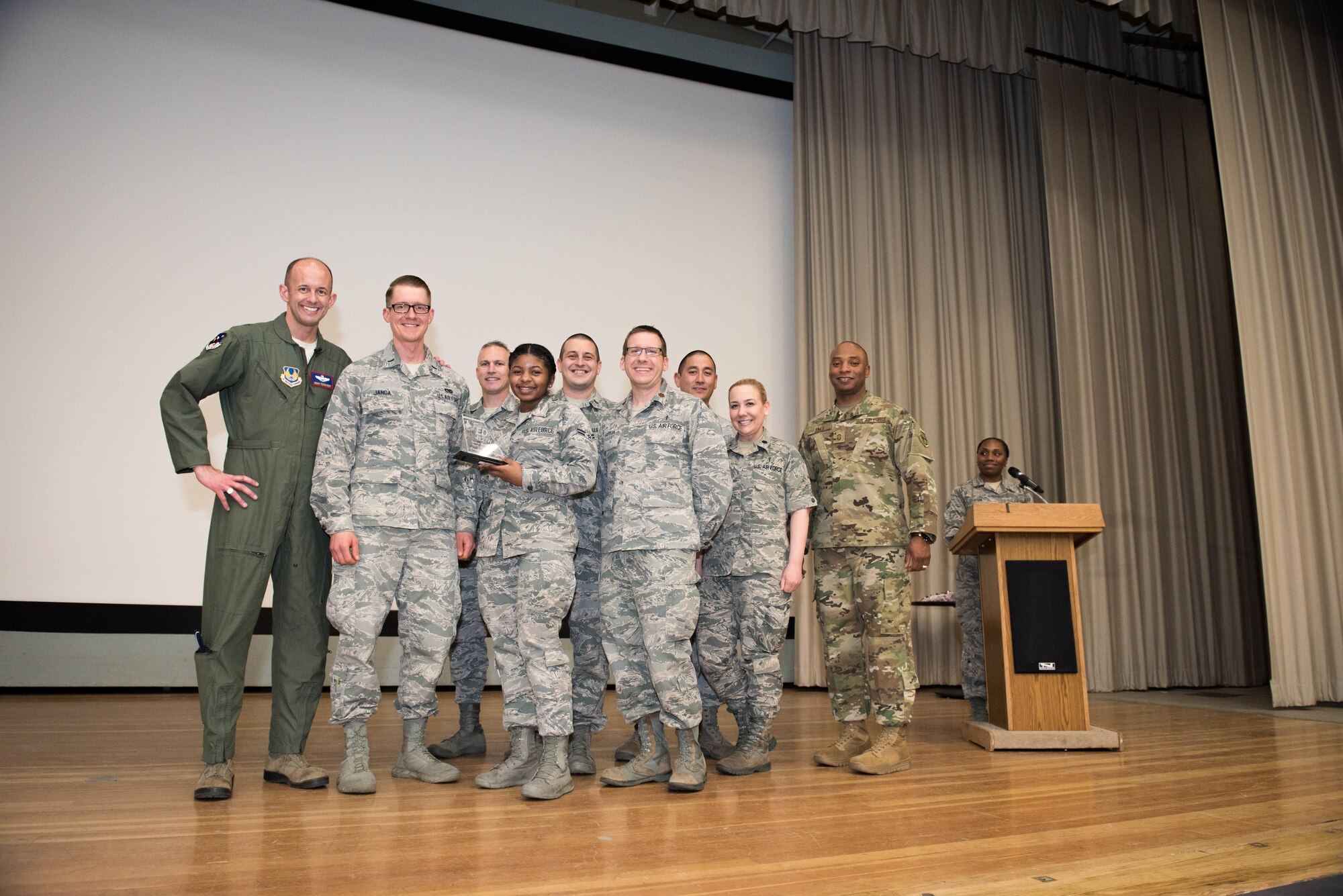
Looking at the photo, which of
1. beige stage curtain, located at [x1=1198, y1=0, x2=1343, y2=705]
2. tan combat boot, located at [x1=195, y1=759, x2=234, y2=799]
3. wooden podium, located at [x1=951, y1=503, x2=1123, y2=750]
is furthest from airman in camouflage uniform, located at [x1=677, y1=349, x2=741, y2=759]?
beige stage curtain, located at [x1=1198, y1=0, x2=1343, y2=705]

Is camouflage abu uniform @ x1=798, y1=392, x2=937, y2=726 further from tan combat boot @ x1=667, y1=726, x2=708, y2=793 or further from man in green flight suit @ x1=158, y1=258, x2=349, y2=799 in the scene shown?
man in green flight suit @ x1=158, y1=258, x2=349, y2=799

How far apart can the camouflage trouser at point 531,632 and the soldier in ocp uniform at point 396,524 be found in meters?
0.13

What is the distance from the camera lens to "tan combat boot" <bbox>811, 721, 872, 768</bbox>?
295 centimetres

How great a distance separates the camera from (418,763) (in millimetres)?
2551

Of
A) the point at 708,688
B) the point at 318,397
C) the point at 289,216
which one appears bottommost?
the point at 708,688

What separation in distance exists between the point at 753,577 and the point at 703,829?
1027 millimetres

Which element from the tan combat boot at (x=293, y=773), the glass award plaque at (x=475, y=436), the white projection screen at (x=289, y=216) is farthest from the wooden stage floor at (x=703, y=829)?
the white projection screen at (x=289, y=216)

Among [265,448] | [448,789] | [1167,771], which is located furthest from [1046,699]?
[265,448]

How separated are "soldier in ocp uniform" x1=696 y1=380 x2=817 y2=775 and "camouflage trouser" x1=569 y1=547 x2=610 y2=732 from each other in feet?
1.24

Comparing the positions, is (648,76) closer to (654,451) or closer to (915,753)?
(654,451)

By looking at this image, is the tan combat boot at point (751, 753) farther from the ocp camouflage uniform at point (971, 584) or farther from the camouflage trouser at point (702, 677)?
the ocp camouflage uniform at point (971, 584)

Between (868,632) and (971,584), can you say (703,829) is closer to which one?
(868,632)

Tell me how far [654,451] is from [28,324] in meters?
4.09

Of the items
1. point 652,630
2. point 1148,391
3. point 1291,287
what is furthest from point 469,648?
point 1148,391
